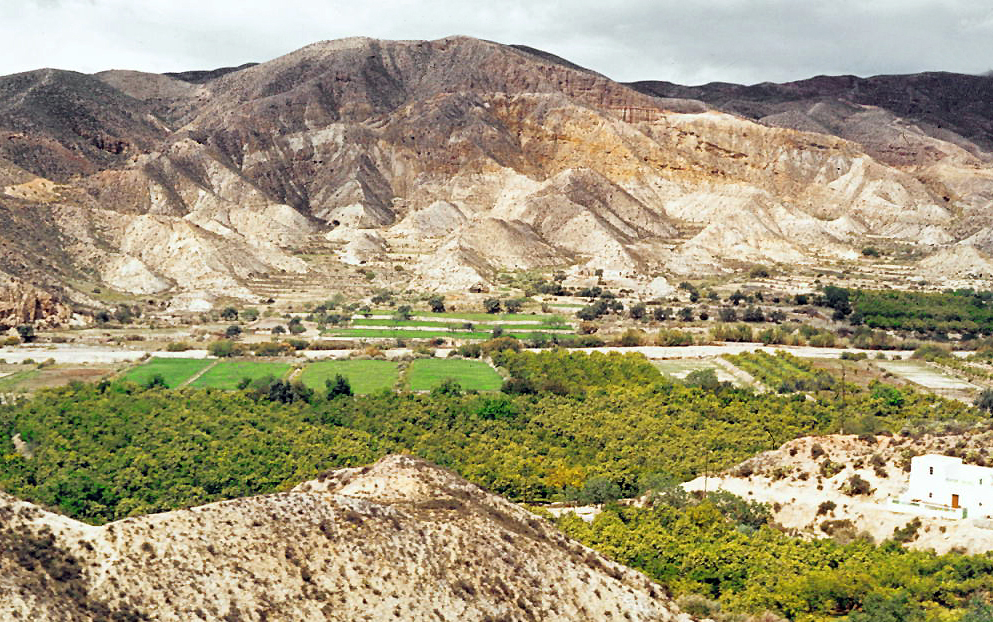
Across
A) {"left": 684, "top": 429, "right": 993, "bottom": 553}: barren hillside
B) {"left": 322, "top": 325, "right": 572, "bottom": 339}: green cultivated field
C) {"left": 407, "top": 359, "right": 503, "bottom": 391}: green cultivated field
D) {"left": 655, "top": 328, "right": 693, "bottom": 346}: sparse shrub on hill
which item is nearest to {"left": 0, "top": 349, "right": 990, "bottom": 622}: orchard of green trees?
{"left": 684, "top": 429, "right": 993, "bottom": 553}: barren hillside

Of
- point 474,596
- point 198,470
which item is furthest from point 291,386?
point 474,596

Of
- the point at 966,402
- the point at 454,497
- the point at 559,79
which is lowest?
the point at 966,402

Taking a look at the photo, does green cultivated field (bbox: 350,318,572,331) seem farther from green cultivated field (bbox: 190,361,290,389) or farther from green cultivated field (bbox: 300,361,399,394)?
green cultivated field (bbox: 190,361,290,389)

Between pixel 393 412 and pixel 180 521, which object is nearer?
pixel 180 521

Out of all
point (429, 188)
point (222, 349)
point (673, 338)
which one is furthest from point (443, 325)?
point (429, 188)

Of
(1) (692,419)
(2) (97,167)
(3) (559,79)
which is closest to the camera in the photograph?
(1) (692,419)

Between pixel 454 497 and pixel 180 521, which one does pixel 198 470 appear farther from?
pixel 180 521

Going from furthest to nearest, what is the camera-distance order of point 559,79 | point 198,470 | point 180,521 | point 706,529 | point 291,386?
1. point 559,79
2. point 291,386
3. point 198,470
4. point 706,529
5. point 180,521

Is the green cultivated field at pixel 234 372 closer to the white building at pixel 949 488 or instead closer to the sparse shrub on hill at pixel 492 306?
the sparse shrub on hill at pixel 492 306
